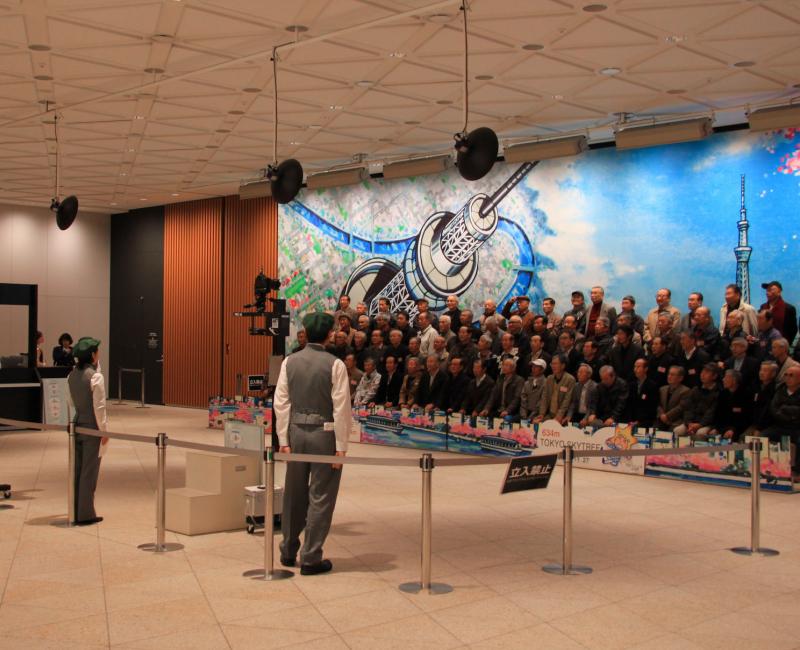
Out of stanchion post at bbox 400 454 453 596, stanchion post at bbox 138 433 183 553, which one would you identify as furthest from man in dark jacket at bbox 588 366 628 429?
stanchion post at bbox 138 433 183 553

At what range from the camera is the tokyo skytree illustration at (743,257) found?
11.9 meters

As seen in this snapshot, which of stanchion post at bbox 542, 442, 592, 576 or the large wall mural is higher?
the large wall mural

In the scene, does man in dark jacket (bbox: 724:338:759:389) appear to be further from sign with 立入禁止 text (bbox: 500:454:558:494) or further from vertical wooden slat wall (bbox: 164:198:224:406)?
vertical wooden slat wall (bbox: 164:198:224:406)

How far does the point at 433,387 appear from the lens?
12.9m

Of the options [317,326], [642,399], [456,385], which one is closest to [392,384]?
[456,385]

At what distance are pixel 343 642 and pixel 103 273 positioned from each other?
1883 cm

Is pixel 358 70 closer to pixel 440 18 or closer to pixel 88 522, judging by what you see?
pixel 440 18

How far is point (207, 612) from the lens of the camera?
16.3ft

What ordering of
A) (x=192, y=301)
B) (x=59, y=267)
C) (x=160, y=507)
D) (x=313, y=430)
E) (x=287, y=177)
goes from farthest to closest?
1. (x=59, y=267)
2. (x=192, y=301)
3. (x=287, y=177)
4. (x=160, y=507)
5. (x=313, y=430)

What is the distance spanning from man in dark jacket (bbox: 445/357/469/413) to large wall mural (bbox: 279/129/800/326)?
2112 millimetres

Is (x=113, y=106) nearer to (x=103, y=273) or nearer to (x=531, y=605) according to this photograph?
(x=531, y=605)

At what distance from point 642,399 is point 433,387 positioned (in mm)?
3287

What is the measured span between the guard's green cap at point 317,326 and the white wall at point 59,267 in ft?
53.9

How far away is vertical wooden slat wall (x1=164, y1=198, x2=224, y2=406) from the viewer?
1944cm
